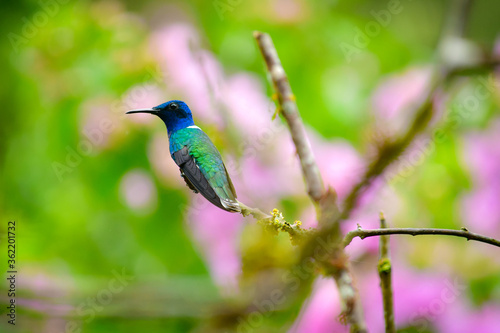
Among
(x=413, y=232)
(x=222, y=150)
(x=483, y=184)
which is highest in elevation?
(x=483, y=184)

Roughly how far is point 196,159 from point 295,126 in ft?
0.12

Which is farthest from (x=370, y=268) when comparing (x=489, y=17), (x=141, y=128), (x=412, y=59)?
(x=489, y=17)

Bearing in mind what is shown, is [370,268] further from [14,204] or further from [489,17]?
[489,17]

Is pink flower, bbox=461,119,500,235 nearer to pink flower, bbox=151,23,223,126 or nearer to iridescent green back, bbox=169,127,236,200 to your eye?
pink flower, bbox=151,23,223,126

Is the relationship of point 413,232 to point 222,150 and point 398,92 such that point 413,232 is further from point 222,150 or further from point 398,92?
point 398,92

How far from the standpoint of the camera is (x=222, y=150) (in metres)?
0.29

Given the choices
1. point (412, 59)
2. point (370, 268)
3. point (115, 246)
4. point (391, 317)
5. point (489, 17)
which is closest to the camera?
point (391, 317)

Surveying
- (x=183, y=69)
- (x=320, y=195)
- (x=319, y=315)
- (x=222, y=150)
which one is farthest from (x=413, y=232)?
(x=183, y=69)

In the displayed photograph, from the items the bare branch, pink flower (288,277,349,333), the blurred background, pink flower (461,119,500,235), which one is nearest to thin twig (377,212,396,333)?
the bare branch

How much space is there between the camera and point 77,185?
2.23ft

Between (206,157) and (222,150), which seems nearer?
(206,157)

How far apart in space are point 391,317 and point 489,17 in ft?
4.45

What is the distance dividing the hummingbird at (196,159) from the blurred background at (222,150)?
0.08 metres

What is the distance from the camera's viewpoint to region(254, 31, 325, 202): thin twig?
0.19 metres
